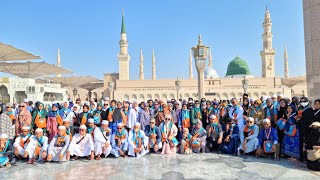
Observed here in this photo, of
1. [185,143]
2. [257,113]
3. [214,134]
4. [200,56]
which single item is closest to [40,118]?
[185,143]

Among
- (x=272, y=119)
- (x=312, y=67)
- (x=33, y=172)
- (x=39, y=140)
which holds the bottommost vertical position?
(x=33, y=172)

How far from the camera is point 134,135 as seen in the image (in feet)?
16.0

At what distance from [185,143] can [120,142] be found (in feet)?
3.88

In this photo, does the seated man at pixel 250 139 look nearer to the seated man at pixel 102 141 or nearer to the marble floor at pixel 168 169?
the marble floor at pixel 168 169

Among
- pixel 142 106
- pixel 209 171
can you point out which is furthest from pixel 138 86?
pixel 209 171

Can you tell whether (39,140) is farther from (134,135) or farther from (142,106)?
(142,106)

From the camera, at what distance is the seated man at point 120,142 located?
4766 millimetres

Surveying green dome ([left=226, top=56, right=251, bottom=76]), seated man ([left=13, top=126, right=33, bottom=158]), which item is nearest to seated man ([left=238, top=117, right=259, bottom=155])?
seated man ([left=13, top=126, right=33, bottom=158])

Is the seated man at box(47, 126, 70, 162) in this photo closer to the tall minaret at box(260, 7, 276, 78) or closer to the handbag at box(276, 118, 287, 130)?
the handbag at box(276, 118, 287, 130)

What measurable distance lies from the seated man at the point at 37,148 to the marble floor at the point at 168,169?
7.2 inches

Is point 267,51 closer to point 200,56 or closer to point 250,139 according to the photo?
point 200,56

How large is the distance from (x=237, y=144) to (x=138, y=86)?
3533cm

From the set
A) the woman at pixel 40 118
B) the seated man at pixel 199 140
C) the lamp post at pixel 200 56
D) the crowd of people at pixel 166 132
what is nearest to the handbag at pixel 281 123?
the crowd of people at pixel 166 132

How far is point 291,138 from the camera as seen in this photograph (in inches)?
172
